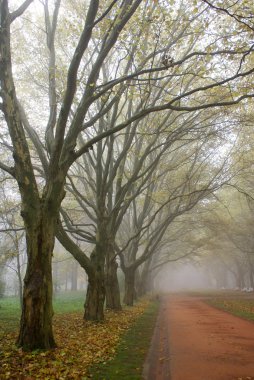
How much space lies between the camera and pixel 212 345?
948cm

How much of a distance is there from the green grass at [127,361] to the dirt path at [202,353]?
0.68 feet

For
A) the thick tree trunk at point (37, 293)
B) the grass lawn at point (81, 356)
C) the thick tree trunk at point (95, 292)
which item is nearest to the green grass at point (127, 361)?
the grass lawn at point (81, 356)

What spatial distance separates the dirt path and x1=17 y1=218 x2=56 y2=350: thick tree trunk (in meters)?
2.37

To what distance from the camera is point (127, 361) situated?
775 centimetres

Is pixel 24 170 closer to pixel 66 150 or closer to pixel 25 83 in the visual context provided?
pixel 66 150

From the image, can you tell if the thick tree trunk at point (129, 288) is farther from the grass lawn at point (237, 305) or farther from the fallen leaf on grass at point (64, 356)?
the fallen leaf on grass at point (64, 356)

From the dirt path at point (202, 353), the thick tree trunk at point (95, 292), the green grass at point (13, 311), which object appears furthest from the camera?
the thick tree trunk at point (95, 292)

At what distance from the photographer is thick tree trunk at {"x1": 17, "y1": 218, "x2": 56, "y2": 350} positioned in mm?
8023

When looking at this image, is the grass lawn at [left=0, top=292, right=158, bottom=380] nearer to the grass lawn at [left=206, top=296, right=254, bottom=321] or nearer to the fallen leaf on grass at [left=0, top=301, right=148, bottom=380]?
the fallen leaf on grass at [left=0, top=301, right=148, bottom=380]

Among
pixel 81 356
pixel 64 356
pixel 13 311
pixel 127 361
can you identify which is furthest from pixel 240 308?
pixel 64 356

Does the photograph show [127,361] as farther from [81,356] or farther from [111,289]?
[111,289]

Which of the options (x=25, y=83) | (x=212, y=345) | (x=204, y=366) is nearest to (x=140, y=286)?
(x=25, y=83)

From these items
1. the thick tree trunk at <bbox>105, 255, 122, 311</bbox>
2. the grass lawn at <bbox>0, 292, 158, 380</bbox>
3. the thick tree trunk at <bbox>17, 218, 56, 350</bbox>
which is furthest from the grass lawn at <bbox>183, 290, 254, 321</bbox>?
the thick tree trunk at <bbox>17, 218, 56, 350</bbox>

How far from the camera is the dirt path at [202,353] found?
6.82 meters
